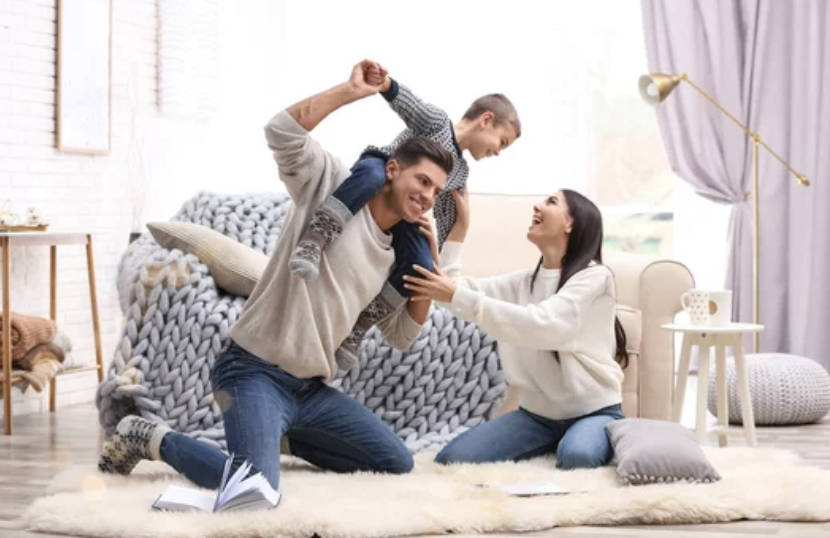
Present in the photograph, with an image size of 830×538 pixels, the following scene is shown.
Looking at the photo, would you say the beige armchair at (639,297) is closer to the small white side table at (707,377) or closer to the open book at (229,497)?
the small white side table at (707,377)

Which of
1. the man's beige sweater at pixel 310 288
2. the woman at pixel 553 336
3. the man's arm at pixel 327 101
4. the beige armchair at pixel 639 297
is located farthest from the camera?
the beige armchair at pixel 639 297

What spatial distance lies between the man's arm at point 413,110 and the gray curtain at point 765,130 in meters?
2.65

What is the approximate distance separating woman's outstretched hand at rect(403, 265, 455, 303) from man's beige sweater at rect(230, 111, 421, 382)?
0.09 metres

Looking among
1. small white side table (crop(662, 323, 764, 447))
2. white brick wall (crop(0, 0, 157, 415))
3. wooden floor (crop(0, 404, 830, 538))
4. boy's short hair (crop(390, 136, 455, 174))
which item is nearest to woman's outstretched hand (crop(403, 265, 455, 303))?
boy's short hair (crop(390, 136, 455, 174))

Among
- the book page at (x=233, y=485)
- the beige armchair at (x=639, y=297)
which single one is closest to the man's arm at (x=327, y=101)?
the book page at (x=233, y=485)

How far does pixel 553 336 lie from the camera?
341 cm

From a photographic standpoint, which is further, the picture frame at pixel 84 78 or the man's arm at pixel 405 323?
the picture frame at pixel 84 78

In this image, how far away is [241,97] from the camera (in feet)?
21.9

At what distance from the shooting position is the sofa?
365cm

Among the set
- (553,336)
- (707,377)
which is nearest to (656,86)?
(707,377)

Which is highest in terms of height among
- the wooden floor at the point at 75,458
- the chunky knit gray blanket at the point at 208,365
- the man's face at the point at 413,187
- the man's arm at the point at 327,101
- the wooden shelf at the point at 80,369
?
the man's arm at the point at 327,101

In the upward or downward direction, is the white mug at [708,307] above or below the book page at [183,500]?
above

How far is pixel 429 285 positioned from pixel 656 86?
7.15 ft

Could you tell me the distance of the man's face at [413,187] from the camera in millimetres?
3094
